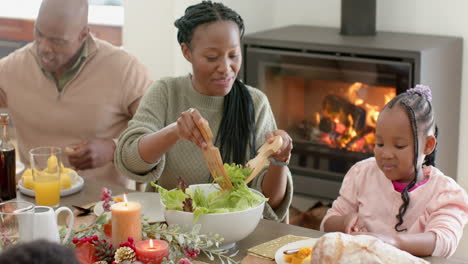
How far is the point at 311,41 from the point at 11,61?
1298mm

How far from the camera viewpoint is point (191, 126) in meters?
1.88

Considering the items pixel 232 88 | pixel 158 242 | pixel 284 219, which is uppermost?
pixel 232 88

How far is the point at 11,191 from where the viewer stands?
2154mm

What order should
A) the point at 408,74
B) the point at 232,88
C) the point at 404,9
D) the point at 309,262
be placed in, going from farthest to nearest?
1. the point at 404,9
2. the point at 408,74
3. the point at 232,88
4. the point at 309,262

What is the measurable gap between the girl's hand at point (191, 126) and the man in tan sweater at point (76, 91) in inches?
33.9

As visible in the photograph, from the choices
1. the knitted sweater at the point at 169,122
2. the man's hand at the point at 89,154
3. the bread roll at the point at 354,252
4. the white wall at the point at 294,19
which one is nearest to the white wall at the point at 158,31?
the white wall at the point at 294,19

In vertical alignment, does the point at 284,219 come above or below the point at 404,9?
below

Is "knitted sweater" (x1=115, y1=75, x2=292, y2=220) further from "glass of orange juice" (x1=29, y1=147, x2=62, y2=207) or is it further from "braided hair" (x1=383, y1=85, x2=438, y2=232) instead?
"braided hair" (x1=383, y1=85, x2=438, y2=232)

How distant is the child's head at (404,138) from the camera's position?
1907mm

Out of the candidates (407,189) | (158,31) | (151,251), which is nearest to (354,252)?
(151,251)

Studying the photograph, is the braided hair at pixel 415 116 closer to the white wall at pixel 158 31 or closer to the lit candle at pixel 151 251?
the lit candle at pixel 151 251

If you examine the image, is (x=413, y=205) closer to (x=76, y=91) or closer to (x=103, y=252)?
(x=103, y=252)

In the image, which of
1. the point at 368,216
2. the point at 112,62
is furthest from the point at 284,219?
the point at 112,62

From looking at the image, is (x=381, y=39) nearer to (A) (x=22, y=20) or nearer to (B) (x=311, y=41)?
Result: (B) (x=311, y=41)
